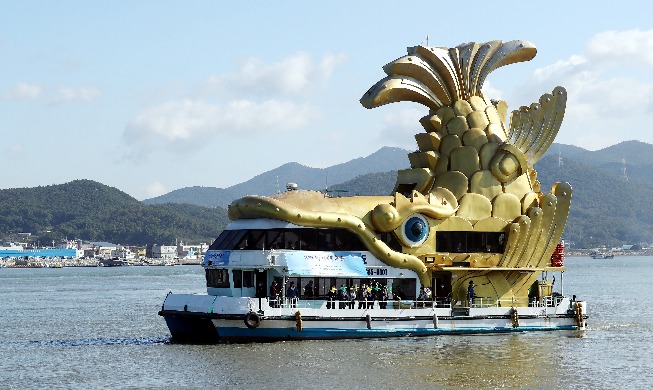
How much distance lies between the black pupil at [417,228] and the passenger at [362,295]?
2.82 meters

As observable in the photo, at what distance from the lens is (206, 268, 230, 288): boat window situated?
41.6 meters

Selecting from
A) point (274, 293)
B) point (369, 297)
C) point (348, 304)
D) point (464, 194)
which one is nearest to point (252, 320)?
point (274, 293)

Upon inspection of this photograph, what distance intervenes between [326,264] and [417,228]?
393cm

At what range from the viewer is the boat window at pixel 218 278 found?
41.6 metres

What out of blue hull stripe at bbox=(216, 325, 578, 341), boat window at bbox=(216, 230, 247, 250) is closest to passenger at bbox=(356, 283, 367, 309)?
blue hull stripe at bbox=(216, 325, 578, 341)

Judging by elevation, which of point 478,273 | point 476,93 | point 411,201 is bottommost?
point 478,273

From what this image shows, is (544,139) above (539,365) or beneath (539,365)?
above

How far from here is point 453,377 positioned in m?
33.7

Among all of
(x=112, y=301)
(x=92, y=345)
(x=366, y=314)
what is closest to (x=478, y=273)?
(x=366, y=314)

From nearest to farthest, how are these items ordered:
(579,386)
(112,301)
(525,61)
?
Answer: (579,386) < (525,61) < (112,301)

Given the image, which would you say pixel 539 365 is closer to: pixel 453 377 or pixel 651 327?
pixel 453 377

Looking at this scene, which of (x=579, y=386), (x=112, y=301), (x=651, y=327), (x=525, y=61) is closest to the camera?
(x=579, y=386)

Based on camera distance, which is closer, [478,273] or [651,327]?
[478,273]

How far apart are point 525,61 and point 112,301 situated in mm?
43951
